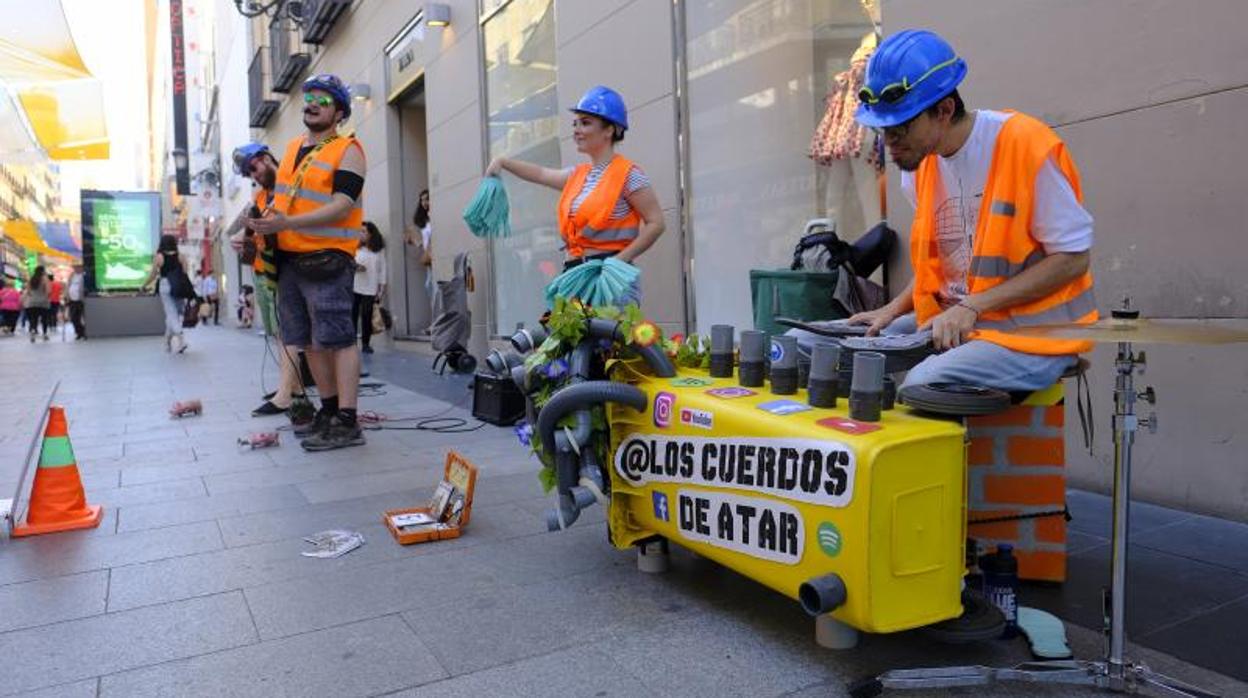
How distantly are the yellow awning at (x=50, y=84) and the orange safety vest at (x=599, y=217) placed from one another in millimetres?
10093

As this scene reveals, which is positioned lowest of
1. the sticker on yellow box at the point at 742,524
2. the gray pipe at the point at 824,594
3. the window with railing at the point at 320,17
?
the gray pipe at the point at 824,594

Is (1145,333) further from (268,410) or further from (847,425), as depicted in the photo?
(268,410)

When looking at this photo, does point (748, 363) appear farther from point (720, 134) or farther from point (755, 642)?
point (720, 134)

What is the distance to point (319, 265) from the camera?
5027mm

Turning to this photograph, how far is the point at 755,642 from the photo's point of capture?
2336 mm

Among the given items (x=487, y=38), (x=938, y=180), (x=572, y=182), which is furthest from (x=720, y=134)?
(x=487, y=38)

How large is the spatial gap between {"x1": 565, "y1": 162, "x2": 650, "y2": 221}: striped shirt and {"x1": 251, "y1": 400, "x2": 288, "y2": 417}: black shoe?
12.9 feet

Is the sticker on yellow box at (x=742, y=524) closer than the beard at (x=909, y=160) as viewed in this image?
Yes

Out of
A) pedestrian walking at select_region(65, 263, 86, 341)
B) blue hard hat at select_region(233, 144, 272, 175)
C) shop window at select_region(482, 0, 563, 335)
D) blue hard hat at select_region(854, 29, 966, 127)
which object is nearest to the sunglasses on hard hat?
blue hard hat at select_region(854, 29, 966, 127)

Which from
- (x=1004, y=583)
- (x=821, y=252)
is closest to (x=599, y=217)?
(x=821, y=252)

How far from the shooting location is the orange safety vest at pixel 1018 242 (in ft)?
7.64

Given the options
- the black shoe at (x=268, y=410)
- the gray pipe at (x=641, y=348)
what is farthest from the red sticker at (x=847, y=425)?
the black shoe at (x=268, y=410)

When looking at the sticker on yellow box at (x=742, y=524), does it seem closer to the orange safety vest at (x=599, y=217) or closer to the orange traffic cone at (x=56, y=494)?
the orange safety vest at (x=599, y=217)

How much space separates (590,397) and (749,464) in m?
0.58
